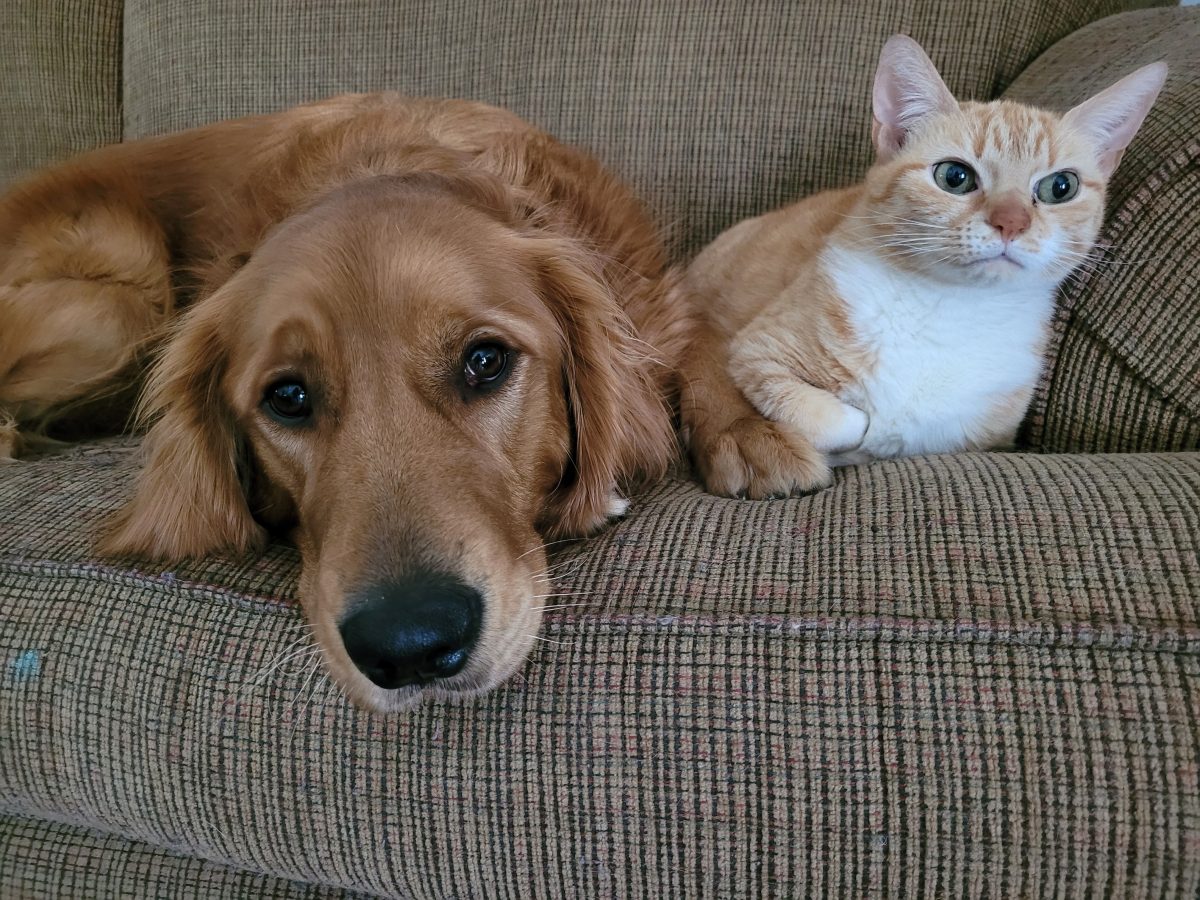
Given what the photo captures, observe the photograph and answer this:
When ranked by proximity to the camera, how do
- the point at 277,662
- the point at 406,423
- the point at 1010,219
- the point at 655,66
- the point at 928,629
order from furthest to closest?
the point at 655,66 → the point at 1010,219 → the point at 406,423 → the point at 277,662 → the point at 928,629

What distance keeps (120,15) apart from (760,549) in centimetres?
304

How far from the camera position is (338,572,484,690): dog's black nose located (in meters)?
0.88

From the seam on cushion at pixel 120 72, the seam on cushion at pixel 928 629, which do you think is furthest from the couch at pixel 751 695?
the seam on cushion at pixel 120 72

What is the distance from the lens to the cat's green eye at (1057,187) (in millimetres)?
1307

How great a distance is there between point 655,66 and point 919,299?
3.88ft

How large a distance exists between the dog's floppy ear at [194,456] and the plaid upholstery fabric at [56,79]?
1.95 meters

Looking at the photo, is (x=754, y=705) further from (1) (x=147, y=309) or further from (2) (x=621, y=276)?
(1) (x=147, y=309)

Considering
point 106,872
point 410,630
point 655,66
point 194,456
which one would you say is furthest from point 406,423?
point 655,66

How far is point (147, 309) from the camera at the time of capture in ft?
5.97

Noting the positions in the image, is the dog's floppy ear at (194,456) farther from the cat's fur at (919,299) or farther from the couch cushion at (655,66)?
the couch cushion at (655,66)

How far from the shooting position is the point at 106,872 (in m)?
1.24

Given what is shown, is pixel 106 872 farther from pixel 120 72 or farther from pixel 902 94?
pixel 120 72

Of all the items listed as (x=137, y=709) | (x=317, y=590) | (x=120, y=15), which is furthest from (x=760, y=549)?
(x=120, y=15)

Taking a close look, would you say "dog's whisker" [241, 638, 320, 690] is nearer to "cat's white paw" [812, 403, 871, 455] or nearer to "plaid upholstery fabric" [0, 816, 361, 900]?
"plaid upholstery fabric" [0, 816, 361, 900]
